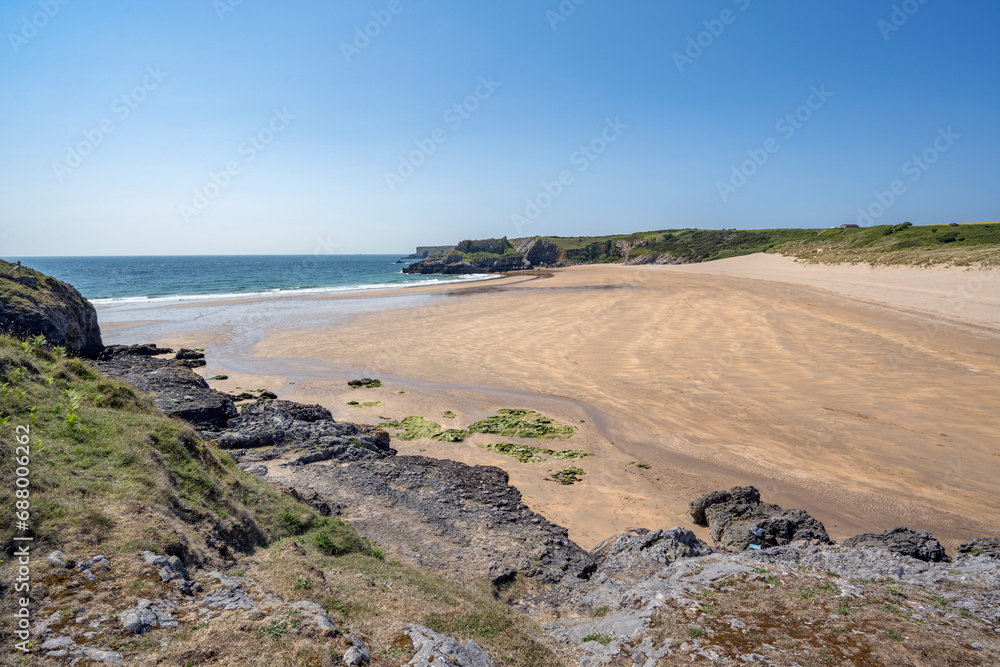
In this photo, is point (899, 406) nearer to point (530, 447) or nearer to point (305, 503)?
point (530, 447)

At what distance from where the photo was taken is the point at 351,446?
42.1ft

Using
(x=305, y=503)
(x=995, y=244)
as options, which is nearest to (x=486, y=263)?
(x=995, y=244)

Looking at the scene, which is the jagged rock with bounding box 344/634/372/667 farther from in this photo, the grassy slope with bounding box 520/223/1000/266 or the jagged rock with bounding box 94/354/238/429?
the grassy slope with bounding box 520/223/1000/266

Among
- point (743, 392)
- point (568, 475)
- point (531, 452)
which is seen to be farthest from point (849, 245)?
point (568, 475)

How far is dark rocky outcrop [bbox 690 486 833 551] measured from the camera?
29.3 ft

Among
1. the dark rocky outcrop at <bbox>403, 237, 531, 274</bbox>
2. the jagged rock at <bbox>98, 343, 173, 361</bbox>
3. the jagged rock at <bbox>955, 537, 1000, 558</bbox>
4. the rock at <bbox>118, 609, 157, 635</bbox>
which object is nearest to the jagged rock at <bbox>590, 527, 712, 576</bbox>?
the jagged rock at <bbox>955, 537, 1000, 558</bbox>

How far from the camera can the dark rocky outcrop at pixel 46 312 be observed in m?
17.7

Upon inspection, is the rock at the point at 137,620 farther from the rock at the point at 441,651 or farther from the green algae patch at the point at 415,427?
the green algae patch at the point at 415,427

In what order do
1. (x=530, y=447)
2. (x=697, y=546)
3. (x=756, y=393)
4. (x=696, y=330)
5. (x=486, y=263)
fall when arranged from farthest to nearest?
(x=486, y=263), (x=696, y=330), (x=756, y=393), (x=530, y=447), (x=697, y=546)

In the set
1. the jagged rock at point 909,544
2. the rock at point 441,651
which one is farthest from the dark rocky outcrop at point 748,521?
the rock at point 441,651

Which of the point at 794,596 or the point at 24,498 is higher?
the point at 24,498

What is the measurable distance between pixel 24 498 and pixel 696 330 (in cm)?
3188

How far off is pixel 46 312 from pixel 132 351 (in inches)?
266

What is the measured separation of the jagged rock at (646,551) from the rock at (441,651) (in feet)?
12.4
